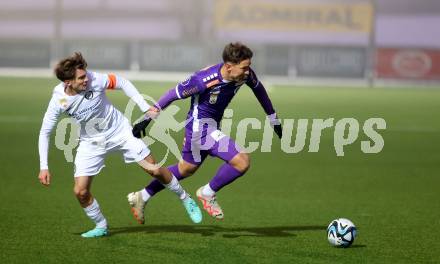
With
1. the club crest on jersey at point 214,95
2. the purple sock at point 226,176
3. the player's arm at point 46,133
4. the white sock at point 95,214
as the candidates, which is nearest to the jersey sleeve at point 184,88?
the club crest on jersey at point 214,95

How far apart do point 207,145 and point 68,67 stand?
1955 millimetres

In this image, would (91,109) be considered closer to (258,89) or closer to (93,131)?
(93,131)

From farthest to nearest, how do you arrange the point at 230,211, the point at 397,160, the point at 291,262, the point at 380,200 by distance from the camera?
1. the point at 397,160
2. the point at 380,200
3. the point at 230,211
4. the point at 291,262

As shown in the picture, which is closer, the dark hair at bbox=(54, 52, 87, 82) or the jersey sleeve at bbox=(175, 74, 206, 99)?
the dark hair at bbox=(54, 52, 87, 82)

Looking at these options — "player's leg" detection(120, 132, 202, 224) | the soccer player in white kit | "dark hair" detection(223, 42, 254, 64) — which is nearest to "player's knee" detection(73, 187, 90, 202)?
the soccer player in white kit

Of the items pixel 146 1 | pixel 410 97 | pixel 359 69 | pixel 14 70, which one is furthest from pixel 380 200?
pixel 146 1

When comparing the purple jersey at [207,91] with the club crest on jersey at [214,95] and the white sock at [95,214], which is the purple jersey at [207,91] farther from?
the white sock at [95,214]

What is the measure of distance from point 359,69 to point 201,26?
13.3 meters

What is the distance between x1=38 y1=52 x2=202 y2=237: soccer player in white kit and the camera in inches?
357

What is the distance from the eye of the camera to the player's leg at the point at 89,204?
9.34 meters

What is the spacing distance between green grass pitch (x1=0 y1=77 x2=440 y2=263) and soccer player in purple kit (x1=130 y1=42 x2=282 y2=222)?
1.53 ft

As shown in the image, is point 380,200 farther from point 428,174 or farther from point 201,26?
point 201,26

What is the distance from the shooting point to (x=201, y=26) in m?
53.9

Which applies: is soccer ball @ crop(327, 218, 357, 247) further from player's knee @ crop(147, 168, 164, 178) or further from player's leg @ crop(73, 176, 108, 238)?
player's leg @ crop(73, 176, 108, 238)
